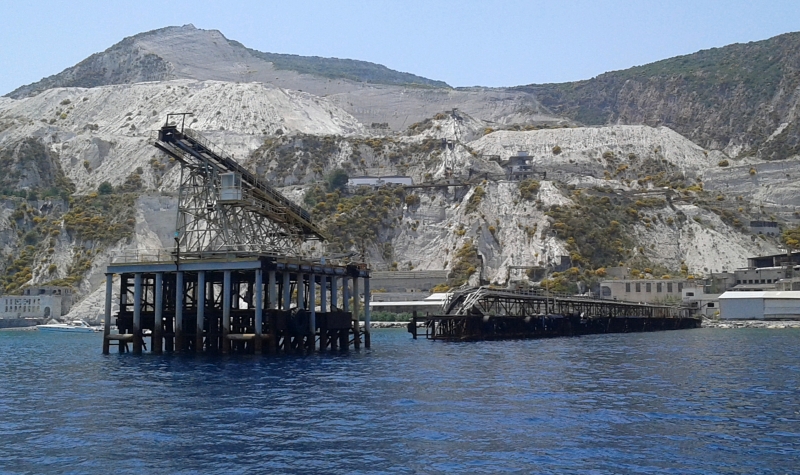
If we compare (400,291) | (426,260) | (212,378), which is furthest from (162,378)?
(426,260)

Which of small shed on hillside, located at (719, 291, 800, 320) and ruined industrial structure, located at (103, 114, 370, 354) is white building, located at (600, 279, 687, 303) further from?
ruined industrial structure, located at (103, 114, 370, 354)

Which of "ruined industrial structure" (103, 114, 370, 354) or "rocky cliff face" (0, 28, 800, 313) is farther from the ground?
"rocky cliff face" (0, 28, 800, 313)


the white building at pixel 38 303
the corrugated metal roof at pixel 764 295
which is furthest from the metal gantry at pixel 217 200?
the corrugated metal roof at pixel 764 295

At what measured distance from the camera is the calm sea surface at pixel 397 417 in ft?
85.2

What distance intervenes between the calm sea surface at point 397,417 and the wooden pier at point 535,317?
103 ft

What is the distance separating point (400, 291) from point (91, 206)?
175ft

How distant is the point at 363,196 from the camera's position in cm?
16238

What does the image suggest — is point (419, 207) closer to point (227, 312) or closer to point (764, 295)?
point (764, 295)

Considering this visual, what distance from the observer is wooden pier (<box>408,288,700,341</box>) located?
8775 centimetres

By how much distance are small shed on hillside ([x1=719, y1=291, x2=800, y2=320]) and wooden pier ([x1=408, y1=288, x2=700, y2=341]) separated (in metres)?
4.51

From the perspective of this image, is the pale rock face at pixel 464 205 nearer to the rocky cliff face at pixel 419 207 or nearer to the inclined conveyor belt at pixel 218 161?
the rocky cliff face at pixel 419 207

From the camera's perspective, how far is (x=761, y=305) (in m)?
128

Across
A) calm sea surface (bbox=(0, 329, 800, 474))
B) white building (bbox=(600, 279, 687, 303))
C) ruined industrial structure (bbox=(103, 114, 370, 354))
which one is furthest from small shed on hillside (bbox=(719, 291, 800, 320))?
ruined industrial structure (bbox=(103, 114, 370, 354))

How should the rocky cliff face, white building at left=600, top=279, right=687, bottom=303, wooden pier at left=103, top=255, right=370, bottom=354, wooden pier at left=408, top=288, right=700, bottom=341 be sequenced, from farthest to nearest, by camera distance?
the rocky cliff face
white building at left=600, top=279, right=687, bottom=303
wooden pier at left=408, top=288, right=700, bottom=341
wooden pier at left=103, top=255, right=370, bottom=354
